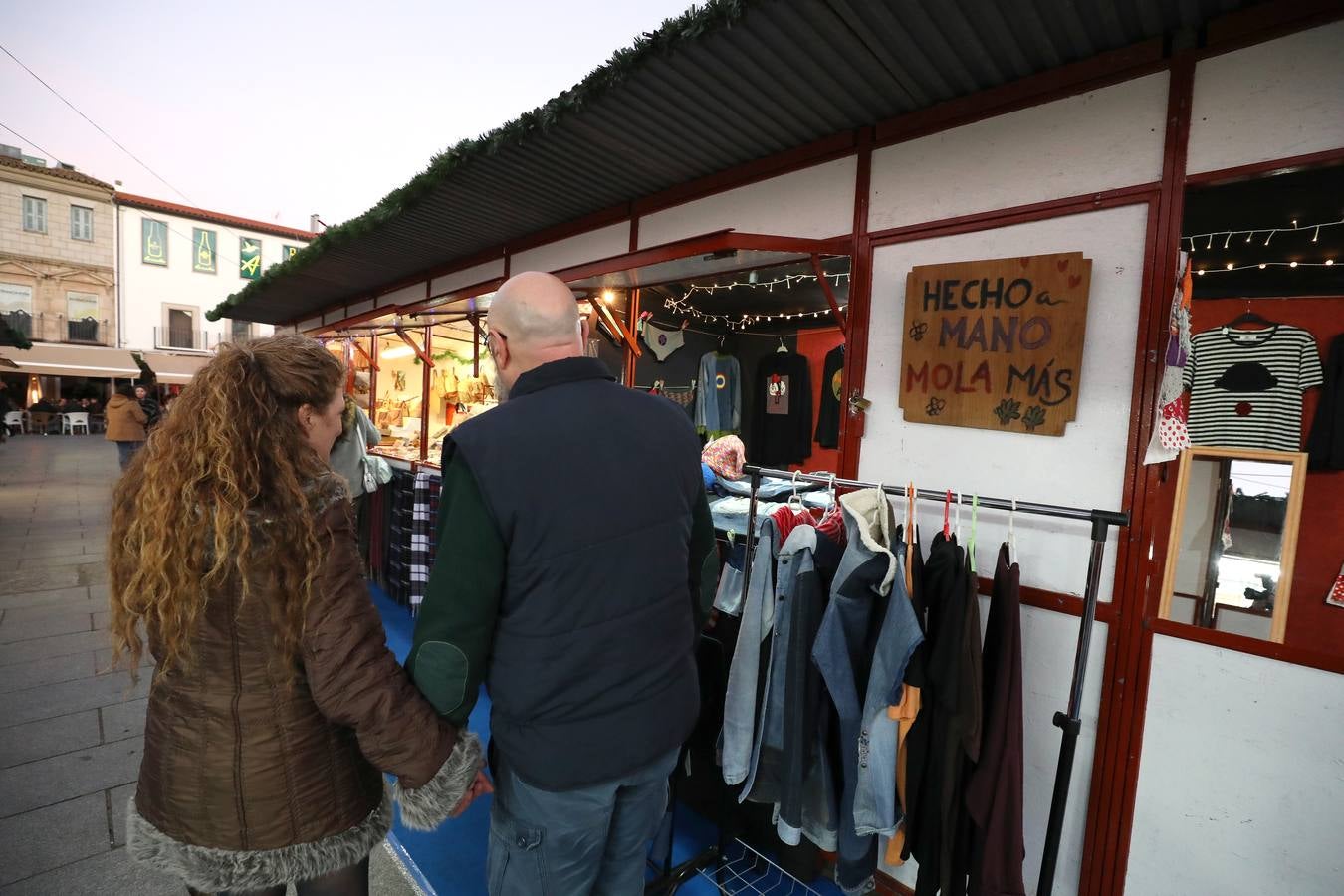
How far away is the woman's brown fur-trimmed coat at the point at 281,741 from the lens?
137 centimetres

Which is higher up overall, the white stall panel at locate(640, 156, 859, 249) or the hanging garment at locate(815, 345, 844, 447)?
the white stall panel at locate(640, 156, 859, 249)

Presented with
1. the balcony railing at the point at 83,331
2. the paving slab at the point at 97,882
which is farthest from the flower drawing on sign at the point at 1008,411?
the balcony railing at the point at 83,331

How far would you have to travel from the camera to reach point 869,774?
2.12m

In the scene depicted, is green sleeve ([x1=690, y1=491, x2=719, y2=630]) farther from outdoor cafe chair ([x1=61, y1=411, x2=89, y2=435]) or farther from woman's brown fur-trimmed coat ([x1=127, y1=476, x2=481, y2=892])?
outdoor cafe chair ([x1=61, y1=411, x2=89, y2=435])

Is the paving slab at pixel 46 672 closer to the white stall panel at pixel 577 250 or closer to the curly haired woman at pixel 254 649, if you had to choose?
the curly haired woman at pixel 254 649

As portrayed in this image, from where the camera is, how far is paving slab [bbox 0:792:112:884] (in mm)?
2447

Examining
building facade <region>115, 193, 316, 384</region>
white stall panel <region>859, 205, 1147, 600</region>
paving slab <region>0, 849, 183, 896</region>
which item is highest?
building facade <region>115, 193, 316, 384</region>

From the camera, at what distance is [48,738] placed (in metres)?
3.33

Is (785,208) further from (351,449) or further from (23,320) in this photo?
(23,320)

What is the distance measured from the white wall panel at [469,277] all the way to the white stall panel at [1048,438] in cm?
366

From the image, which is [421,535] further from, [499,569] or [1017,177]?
[1017,177]

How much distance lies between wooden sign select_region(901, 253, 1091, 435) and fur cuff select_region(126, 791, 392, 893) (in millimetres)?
2489

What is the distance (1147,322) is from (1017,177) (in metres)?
0.74

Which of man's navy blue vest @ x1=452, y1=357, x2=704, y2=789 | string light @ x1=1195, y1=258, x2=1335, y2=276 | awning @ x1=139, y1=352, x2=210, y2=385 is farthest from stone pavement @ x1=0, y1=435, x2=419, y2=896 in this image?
awning @ x1=139, y1=352, x2=210, y2=385
